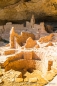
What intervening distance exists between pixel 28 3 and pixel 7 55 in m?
5.02

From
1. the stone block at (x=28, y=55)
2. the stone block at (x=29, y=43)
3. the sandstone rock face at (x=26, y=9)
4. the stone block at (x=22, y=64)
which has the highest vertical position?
the sandstone rock face at (x=26, y=9)

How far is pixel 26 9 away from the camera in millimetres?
12641

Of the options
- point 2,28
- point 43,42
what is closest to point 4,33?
point 2,28

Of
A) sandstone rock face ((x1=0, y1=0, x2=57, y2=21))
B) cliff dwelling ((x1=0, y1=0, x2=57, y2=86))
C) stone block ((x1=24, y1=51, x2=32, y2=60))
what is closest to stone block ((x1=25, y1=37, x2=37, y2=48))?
cliff dwelling ((x1=0, y1=0, x2=57, y2=86))

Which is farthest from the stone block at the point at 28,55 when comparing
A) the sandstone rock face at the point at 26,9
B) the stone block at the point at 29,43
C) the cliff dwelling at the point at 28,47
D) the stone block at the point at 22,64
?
the sandstone rock face at the point at 26,9

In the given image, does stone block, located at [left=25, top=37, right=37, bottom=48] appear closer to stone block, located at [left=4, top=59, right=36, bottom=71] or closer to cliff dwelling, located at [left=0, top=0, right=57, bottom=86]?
cliff dwelling, located at [left=0, top=0, right=57, bottom=86]

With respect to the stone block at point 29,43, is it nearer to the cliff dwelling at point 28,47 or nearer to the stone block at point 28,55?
the cliff dwelling at point 28,47

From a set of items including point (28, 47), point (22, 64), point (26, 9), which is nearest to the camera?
point (22, 64)

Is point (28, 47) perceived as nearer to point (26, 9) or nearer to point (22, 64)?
point (22, 64)

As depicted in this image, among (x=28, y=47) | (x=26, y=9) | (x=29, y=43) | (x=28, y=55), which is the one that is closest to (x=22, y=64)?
(x=28, y=55)

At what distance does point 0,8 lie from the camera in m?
12.8

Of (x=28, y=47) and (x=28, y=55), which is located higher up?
(x=28, y=47)

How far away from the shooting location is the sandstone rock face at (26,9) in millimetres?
11656

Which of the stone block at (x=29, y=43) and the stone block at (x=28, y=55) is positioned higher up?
the stone block at (x=29, y=43)
